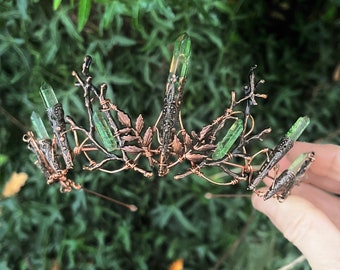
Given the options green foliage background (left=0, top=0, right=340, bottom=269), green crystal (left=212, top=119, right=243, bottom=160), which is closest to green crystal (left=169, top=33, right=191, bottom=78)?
green crystal (left=212, top=119, right=243, bottom=160)

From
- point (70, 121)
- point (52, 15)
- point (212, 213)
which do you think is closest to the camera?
point (70, 121)

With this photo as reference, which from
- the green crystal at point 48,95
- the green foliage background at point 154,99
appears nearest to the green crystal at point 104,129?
the green crystal at point 48,95

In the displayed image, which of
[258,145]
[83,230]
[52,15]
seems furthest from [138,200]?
[52,15]

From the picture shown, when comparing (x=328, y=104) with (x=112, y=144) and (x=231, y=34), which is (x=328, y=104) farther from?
(x=112, y=144)

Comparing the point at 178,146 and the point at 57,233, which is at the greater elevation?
the point at 178,146

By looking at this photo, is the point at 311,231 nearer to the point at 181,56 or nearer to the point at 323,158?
the point at 323,158

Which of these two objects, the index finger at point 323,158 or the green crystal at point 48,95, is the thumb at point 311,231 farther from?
the green crystal at point 48,95
